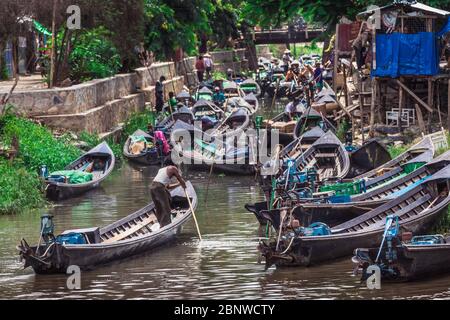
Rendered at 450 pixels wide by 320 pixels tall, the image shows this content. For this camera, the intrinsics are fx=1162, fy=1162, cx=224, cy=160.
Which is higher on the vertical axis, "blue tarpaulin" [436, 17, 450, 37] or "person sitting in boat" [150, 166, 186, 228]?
"blue tarpaulin" [436, 17, 450, 37]

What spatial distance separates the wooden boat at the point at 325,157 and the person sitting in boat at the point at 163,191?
16.6 ft

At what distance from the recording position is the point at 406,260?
15531 millimetres

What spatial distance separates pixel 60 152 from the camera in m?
26.6

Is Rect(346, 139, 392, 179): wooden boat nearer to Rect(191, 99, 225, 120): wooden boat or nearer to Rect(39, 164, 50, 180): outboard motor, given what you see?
Rect(39, 164, 50, 180): outboard motor

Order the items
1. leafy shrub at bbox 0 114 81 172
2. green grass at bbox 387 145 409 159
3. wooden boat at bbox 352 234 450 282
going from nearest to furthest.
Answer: wooden boat at bbox 352 234 450 282 → green grass at bbox 387 145 409 159 → leafy shrub at bbox 0 114 81 172

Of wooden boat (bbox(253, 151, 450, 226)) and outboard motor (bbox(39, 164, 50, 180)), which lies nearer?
wooden boat (bbox(253, 151, 450, 226))

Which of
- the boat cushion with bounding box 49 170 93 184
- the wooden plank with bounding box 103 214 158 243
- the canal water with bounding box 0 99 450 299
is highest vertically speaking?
the boat cushion with bounding box 49 170 93 184

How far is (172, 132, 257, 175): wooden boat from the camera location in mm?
27141

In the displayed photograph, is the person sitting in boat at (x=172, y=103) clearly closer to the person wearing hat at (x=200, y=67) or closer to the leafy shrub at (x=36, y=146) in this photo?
the leafy shrub at (x=36, y=146)

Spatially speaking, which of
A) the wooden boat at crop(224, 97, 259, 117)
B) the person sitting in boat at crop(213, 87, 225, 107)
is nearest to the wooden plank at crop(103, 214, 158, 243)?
the wooden boat at crop(224, 97, 259, 117)

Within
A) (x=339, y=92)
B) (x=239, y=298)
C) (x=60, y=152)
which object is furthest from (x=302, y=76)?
(x=239, y=298)

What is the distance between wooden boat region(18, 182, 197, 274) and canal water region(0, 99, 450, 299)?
0.20 m
